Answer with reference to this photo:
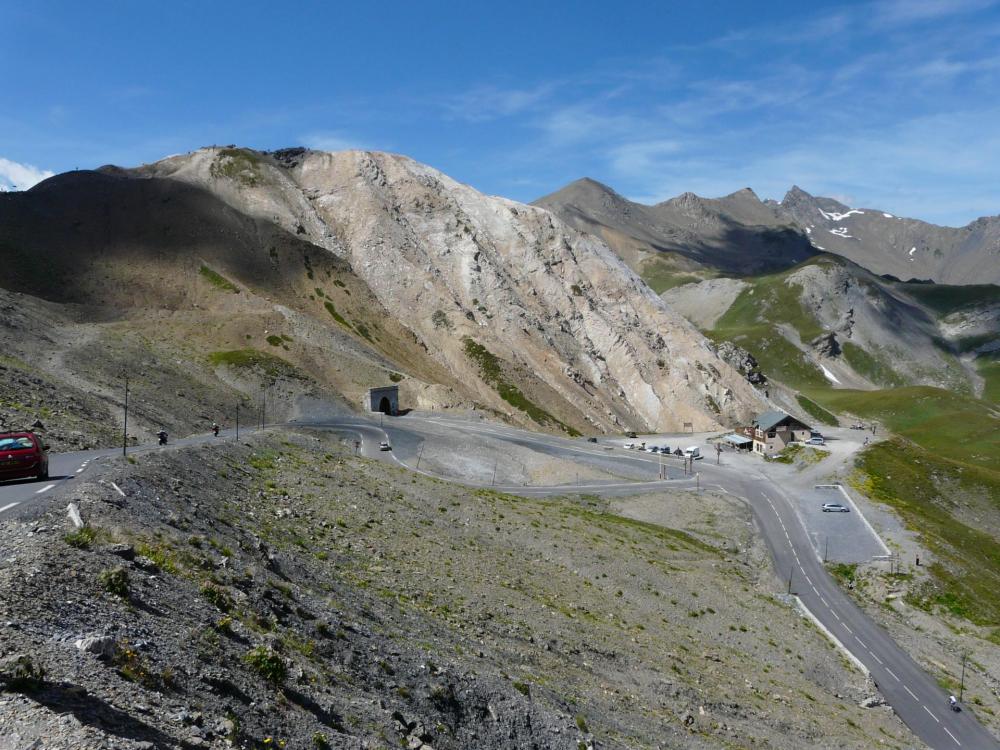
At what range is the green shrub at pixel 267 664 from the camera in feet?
42.4

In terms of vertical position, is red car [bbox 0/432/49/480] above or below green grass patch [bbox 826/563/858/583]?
above

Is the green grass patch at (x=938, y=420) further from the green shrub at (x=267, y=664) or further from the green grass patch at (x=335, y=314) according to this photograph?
the green shrub at (x=267, y=664)

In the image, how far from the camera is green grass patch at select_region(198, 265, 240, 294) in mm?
101562

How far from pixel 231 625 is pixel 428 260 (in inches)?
4805

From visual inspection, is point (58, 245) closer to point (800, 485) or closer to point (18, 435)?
point (18, 435)

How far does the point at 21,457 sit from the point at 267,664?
14.8 m

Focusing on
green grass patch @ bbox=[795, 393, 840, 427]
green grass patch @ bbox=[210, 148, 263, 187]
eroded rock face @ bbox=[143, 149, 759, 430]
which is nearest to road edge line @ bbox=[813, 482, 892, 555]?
eroded rock face @ bbox=[143, 149, 759, 430]

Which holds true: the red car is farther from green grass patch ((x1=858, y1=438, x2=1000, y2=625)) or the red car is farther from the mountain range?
green grass patch ((x1=858, y1=438, x2=1000, y2=625))

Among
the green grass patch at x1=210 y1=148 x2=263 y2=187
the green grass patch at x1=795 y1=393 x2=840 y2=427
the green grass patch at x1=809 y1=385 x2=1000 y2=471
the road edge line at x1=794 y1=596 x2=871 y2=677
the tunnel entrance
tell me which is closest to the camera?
the road edge line at x1=794 y1=596 x2=871 y2=677

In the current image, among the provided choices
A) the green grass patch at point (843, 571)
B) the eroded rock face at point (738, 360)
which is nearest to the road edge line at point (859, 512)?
the green grass patch at point (843, 571)

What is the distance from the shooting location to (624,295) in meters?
148

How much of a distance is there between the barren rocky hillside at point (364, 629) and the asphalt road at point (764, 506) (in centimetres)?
227

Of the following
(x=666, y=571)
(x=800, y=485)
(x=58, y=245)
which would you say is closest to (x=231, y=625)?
(x=666, y=571)

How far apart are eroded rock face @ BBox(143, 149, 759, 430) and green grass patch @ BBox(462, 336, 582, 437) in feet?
2.59
